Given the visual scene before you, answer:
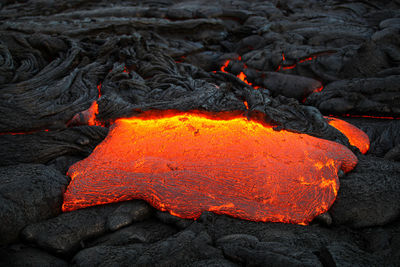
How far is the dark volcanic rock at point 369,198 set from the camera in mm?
2391

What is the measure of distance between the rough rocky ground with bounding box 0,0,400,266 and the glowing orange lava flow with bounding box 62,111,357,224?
0.14m

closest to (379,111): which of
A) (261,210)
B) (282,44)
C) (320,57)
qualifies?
(320,57)

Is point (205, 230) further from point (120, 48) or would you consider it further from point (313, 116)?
point (120, 48)

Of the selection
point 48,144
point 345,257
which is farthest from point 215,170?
point 48,144

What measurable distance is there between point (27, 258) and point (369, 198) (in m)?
3.28

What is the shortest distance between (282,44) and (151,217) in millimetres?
5615

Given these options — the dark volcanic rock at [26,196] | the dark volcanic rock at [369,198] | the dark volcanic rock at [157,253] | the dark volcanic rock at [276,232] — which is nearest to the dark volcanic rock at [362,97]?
the dark volcanic rock at [369,198]

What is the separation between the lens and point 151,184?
259 cm

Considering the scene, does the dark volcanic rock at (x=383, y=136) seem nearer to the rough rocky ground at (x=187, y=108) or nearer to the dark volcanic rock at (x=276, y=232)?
the rough rocky ground at (x=187, y=108)

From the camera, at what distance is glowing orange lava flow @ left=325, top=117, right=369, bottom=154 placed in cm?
376

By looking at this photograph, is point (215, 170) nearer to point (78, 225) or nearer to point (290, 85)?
point (78, 225)

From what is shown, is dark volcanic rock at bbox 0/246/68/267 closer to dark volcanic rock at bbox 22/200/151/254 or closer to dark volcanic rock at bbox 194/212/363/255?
dark volcanic rock at bbox 22/200/151/254

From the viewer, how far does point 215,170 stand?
2697 mm

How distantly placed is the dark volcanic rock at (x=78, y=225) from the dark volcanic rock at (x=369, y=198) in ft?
6.90
